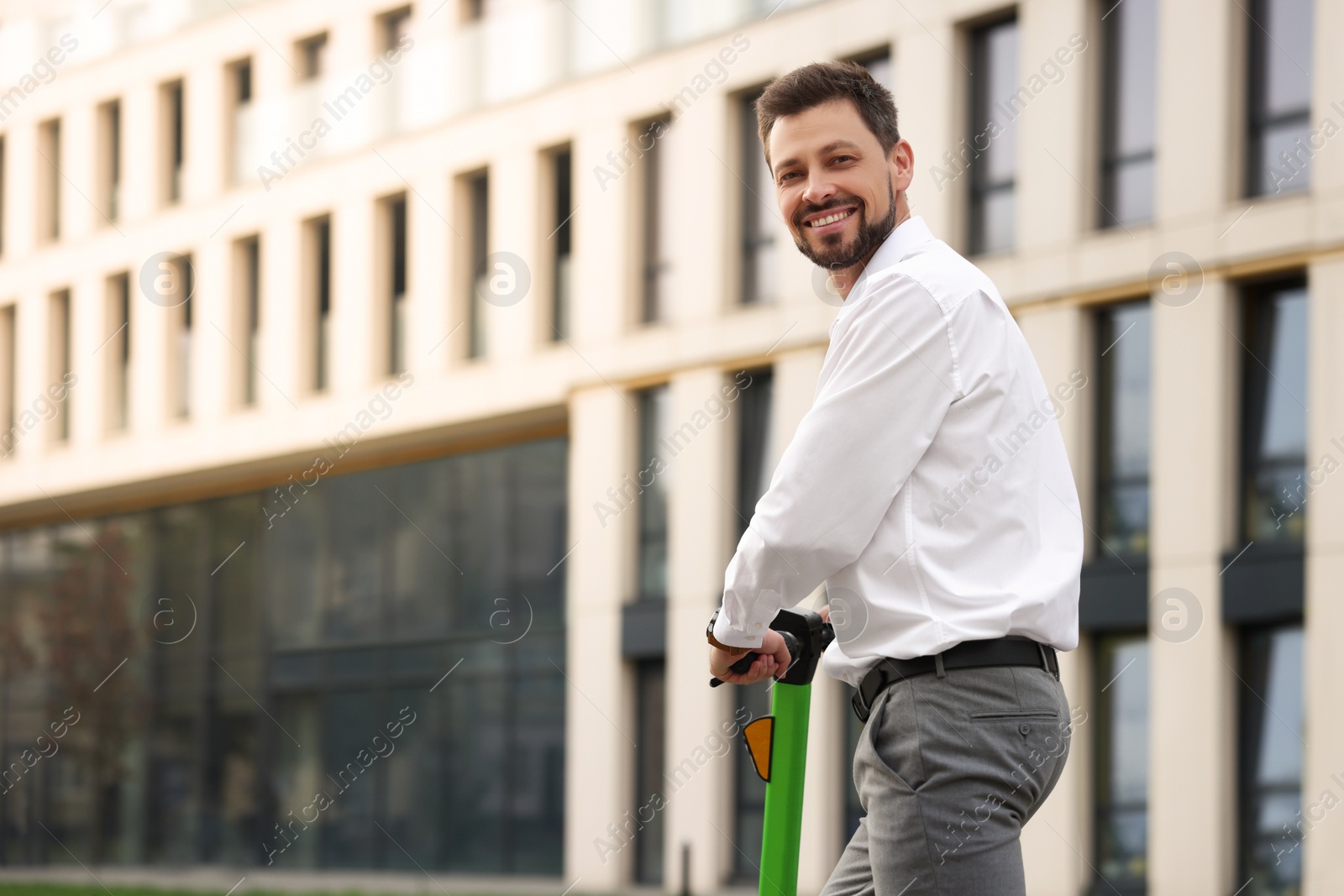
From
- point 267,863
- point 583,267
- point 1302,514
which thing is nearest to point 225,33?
point 583,267

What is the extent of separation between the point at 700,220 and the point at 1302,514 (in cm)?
719

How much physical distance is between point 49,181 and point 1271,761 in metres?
20.6

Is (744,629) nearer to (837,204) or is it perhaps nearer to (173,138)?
(837,204)

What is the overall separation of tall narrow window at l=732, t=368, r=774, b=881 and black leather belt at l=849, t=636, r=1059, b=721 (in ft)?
50.5

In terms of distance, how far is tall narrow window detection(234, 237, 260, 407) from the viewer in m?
24.5

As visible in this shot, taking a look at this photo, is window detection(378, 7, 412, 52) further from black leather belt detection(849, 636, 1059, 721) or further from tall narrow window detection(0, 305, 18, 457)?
black leather belt detection(849, 636, 1059, 721)

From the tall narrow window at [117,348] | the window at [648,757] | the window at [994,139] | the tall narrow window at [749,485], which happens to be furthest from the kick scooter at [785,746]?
the tall narrow window at [117,348]

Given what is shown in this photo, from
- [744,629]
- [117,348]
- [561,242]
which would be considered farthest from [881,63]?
[744,629]

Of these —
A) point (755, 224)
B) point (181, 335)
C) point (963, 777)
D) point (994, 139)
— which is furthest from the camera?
point (181, 335)

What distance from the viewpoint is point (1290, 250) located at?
14344 millimetres

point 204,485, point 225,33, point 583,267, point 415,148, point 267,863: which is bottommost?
point 267,863

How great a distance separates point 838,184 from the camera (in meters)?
2.86

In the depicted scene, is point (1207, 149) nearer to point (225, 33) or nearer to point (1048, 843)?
point (1048, 843)

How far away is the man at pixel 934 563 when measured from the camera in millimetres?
2520
